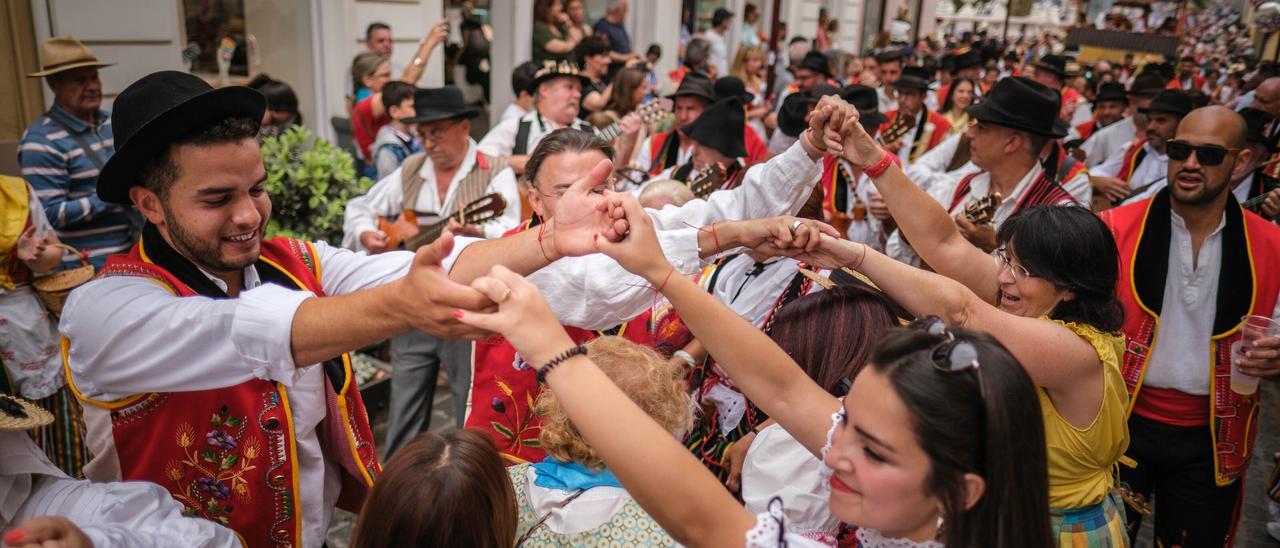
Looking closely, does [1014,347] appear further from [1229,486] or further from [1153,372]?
[1229,486]

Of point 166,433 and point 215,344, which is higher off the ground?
point 215,344

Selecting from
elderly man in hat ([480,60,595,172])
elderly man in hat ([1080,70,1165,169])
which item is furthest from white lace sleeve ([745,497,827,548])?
elderly man in hat ([1080,70,1165,169])

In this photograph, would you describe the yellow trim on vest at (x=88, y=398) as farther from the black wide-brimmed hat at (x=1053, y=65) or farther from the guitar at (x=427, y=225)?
the black wide-brimmed hat at (x=1053, y=65)

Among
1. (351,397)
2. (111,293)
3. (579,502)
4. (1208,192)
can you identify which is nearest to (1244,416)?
(1208,192)

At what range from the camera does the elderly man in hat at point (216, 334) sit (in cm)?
Answer: 181

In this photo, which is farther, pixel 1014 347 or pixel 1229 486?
pixel 1229 486

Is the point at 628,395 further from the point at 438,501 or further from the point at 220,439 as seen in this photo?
the point at 220,439

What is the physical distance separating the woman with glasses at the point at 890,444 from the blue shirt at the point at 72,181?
4.62m

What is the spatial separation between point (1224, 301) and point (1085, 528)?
1.55m

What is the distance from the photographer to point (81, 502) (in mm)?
1885

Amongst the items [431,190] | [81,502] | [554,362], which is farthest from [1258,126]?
[81,502]

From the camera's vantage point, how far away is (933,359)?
1.61m

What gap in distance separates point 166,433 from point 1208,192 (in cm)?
379

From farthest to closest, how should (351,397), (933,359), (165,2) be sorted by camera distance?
(165,2)
(351,397)
(933,359)
